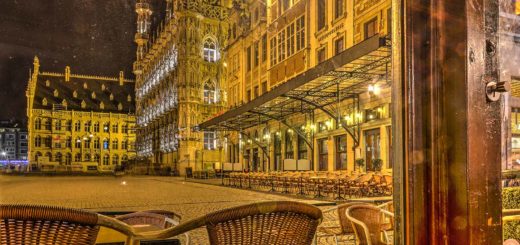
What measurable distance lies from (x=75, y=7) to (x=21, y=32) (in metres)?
1.39

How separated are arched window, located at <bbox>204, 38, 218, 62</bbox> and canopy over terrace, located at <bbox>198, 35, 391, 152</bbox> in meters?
24.7

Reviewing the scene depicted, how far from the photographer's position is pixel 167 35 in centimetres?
5878

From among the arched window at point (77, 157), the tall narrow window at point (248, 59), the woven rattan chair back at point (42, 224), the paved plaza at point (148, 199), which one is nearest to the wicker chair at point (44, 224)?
the woven rattan chair back at point (42, 224)

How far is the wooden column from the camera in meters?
1.59

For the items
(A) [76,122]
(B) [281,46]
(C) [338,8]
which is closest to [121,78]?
(A) [76,122]

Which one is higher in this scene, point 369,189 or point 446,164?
point 446,164

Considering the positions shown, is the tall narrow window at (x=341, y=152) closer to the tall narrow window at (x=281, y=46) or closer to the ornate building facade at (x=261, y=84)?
the ornate building facade at (x=261, y=84)

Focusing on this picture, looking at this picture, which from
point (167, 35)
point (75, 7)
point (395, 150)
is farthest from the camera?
point (167, 35)

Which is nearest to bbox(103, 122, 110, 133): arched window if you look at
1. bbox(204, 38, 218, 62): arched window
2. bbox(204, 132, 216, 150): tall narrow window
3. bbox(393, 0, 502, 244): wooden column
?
bbox(204, 38, 218, 62): arched window

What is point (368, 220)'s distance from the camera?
4.28 metres

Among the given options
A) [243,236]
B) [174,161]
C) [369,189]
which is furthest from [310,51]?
[174,161]

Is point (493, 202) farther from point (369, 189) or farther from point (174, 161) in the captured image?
point (174, 161)

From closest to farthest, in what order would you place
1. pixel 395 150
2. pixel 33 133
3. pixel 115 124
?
pixel 395 150, pixel 33 133, pixel 115 124

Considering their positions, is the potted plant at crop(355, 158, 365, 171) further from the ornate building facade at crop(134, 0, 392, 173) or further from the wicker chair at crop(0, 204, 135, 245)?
the wicker chair at crop(0, 204, 135, 245)
